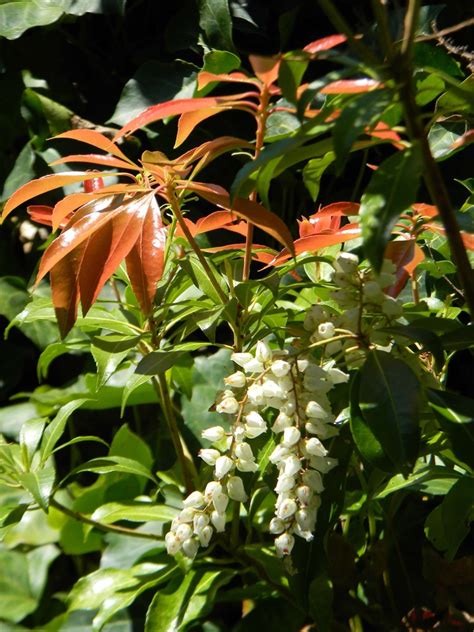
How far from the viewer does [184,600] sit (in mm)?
1039

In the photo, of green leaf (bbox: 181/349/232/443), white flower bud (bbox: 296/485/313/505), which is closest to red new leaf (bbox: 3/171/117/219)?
white flower bud (bbox: 296/485/313/505)

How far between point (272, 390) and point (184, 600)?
42 centimetres

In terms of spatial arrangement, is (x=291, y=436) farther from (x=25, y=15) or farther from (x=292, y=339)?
(x=25, y=15)

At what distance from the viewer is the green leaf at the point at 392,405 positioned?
70 cm

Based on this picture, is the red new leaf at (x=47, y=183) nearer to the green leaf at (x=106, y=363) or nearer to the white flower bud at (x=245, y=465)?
the green leaf at (x=106, y=363)

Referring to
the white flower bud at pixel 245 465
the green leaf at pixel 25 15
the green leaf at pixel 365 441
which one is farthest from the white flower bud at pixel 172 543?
the green leaf at pixel 25 15

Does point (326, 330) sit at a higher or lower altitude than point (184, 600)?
higher

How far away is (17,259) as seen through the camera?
182 centimetres

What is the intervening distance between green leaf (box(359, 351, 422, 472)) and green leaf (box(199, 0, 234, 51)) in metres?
0.93

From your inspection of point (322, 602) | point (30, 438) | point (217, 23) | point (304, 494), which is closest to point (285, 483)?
point (304, 494)

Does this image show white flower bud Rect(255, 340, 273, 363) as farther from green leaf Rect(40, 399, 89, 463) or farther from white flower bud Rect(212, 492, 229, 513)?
green leaf Rect(40, 399, 89, 463)

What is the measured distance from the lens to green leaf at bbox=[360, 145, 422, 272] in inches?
23.3

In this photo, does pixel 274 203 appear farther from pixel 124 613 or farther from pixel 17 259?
pixel 124 613

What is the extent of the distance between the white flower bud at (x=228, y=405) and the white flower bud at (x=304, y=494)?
0.09 metres
